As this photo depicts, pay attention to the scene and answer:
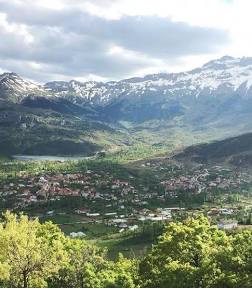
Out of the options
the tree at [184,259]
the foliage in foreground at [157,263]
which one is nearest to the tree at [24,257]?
the foliage in foreground at [157,263]

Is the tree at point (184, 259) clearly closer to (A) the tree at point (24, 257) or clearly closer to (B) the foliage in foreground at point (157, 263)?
(B) the foliage in foreground at point (157, 263)

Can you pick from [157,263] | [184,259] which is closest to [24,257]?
[157,263]

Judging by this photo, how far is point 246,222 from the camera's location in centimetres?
19700

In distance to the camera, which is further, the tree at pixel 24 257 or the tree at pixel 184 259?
the tree at pixel 24 257

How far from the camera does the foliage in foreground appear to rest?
57.8 m

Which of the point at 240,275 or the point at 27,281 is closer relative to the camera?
the point at 240,275

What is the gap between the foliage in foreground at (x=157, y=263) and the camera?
57844 millimetres

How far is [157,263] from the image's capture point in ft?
224

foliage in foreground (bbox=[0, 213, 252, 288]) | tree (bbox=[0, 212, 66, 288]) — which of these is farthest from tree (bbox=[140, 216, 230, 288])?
tree (bbox=[0, 212, 66, 288])

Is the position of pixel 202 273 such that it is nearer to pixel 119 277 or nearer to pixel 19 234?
pixel 119 277

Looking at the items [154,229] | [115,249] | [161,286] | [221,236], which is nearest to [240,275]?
[161,286]

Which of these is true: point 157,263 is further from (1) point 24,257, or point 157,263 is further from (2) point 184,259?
(1) point 24,257

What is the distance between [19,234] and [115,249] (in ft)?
389

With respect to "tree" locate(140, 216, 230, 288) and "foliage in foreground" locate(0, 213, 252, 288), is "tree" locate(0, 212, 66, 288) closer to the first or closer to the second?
"foliage in foreground" locate(0, 213, 252, 288)
